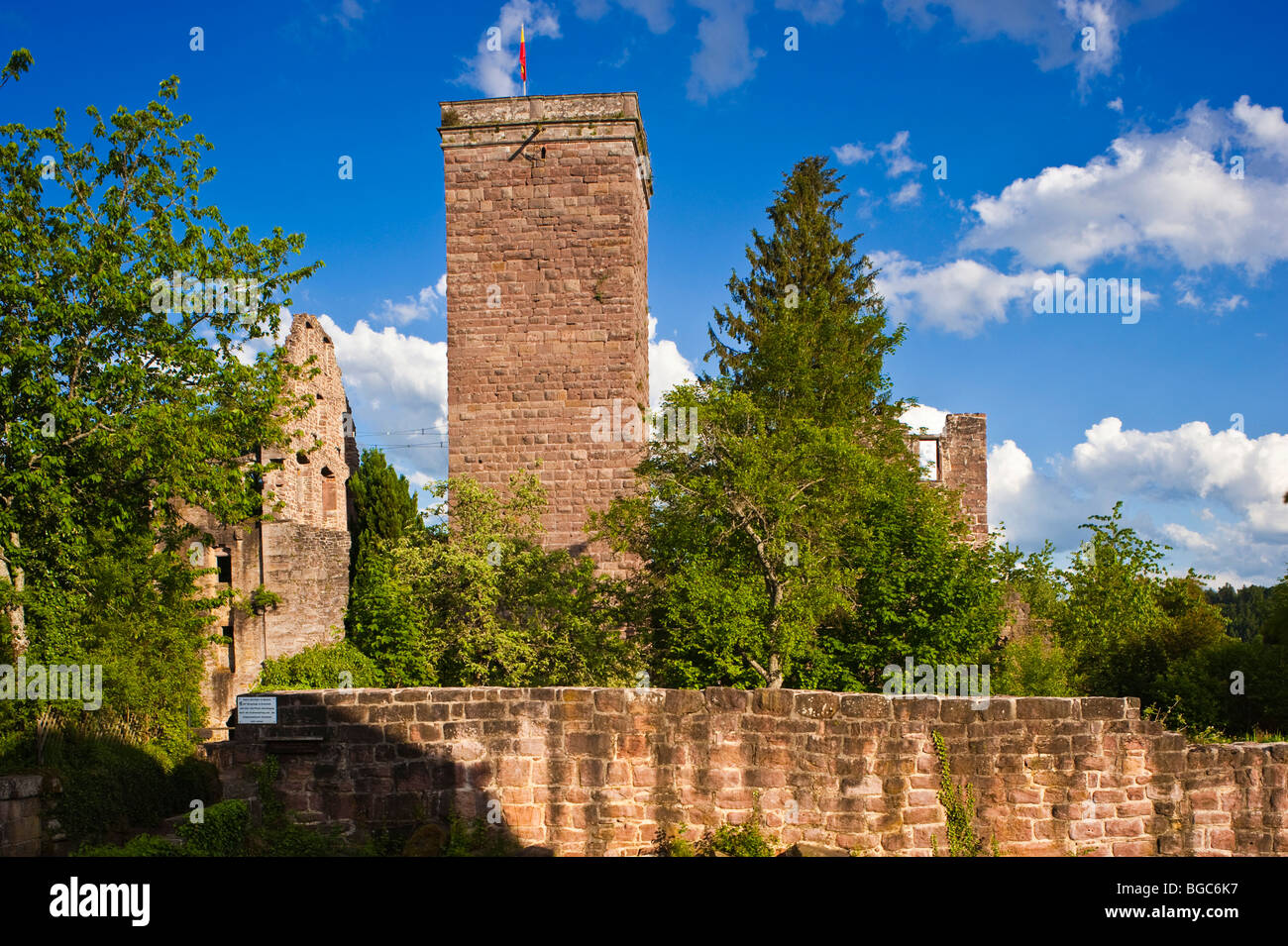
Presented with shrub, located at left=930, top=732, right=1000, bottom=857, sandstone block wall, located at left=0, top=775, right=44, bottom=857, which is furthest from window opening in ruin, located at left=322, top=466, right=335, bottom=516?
shrub, located at left=930, top=732, right=1000, bottom=857

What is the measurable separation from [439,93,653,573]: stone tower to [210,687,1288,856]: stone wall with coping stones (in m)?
9.86

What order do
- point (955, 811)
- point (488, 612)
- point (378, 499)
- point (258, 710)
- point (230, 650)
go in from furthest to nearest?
point (378, 499)
point (230, 650)
point (488, 612)
point (258, 710)
point (955, 811)

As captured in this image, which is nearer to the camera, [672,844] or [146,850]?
[672,844]

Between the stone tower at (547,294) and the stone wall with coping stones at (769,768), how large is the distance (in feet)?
32.4

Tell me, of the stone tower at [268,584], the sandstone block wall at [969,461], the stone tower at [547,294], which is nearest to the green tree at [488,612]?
the stone tower at [547,294]

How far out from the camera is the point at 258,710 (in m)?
8.96

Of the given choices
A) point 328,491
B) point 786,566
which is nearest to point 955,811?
point 786,566

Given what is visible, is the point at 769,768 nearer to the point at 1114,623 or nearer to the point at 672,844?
the point at 672,844

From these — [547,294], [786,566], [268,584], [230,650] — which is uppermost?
[547,294]

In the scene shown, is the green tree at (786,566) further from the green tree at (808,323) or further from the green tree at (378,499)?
the green tree at (378,499)

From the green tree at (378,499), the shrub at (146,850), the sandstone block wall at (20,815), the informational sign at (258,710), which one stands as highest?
the green tree at (378,499)

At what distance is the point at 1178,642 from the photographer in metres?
19.8

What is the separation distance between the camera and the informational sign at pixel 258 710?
8961 millimetres

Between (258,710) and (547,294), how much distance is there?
11707mm
